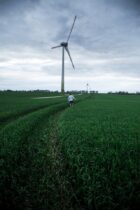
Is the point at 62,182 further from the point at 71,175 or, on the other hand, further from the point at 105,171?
the point at 105,171

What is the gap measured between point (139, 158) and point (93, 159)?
1.97 m

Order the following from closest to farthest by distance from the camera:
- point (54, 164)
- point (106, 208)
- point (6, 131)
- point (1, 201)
A: point (106, 208), point (1, 201), point (54, 164), point (6, 131)

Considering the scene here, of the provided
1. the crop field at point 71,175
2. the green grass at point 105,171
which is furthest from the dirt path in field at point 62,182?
the green grass at point 105,171

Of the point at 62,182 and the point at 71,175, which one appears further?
the point at 71,175

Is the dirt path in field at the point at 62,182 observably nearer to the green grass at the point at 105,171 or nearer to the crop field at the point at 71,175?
the crop field at the point at 71,175

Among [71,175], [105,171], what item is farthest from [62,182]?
[105,171]

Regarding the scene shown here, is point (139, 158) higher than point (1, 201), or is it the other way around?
point (139, 158)

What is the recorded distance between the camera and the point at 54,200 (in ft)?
18.1

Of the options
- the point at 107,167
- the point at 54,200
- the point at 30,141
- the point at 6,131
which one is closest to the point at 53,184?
the point at 54,200

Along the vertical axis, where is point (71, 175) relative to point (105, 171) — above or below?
below

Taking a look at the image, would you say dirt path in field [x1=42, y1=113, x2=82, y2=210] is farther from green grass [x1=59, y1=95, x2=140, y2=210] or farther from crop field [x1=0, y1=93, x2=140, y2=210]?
green grass [x1=59, y1=95, x2=140, y2=210]

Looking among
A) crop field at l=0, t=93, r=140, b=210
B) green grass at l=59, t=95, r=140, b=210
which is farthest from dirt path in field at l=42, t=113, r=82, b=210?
green grass at l=59, t=95, r=140, b=210

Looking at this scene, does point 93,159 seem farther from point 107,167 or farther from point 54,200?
point 54,200

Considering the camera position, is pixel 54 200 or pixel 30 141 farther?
pixel 30 141
